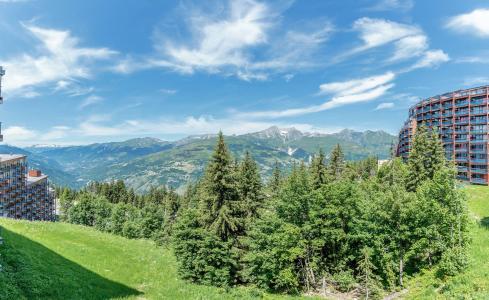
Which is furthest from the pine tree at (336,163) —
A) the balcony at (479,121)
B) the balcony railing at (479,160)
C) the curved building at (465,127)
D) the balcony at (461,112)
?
the balcony at (461,112)

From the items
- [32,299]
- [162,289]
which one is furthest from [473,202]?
[32,299]

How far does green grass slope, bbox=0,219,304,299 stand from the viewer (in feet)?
61.9

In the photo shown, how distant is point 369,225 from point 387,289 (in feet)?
21.9

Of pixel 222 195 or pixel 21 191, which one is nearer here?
pixel 222 195

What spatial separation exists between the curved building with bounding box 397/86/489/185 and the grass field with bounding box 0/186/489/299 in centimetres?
6619

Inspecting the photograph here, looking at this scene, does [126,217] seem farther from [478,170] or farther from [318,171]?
[478,170]

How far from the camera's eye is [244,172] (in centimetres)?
4391

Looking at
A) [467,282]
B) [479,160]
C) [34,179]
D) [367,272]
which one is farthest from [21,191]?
[479,160]

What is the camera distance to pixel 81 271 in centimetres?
2466

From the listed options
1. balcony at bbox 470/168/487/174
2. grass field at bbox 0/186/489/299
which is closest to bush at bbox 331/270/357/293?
grass field at bbox 0/186/489/299

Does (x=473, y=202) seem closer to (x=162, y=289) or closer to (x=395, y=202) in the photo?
(x=395, y=202)

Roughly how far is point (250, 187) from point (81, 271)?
78.4 feet

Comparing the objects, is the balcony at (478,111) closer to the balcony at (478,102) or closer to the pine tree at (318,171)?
the balcony at (478,102)

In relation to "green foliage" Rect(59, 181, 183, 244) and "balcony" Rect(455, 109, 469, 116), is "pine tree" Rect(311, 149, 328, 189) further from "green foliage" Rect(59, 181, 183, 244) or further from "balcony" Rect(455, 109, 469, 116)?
"balcony" Rect(455, 109, 469, 116)
